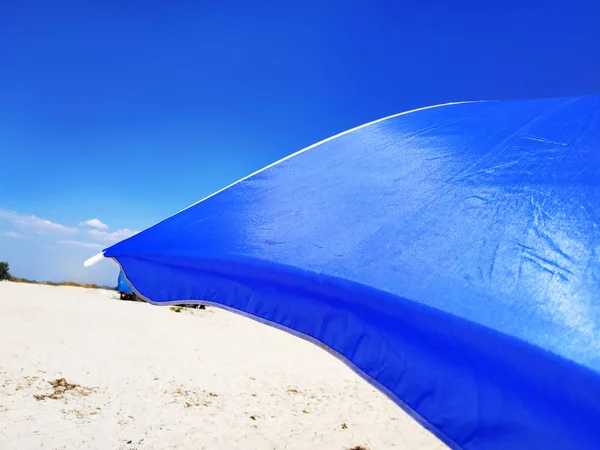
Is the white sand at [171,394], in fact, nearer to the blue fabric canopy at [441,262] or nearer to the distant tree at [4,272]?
the blue fabric canopy at [441,262]

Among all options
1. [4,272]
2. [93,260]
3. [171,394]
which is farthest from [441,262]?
[4,272]

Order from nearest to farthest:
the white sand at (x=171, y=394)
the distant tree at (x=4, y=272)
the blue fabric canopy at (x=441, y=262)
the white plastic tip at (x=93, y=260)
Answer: the blue fabric canopy at (x=441, y=262)
the white plastic tip at (x=93, y=260)
the white sand at (x=171, y=394)
the distant tree at (x=4, y=272)

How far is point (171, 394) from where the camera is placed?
6121 millimetres

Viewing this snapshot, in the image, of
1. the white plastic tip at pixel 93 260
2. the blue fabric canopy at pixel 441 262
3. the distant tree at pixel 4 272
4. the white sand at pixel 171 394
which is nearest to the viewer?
the blue fabric canopy at pixel 441 262

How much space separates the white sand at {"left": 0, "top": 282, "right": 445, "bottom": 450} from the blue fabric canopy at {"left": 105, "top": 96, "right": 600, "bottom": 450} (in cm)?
342

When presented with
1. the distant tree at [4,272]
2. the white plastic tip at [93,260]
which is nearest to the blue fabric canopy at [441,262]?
the white plastic tip at [93,260]

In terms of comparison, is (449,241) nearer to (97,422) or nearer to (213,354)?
(97,422)

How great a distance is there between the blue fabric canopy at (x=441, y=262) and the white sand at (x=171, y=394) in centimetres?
342

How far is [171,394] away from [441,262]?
5725 mm

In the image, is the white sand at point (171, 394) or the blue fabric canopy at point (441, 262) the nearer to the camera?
the blue fabric canopy at point (441, 262)

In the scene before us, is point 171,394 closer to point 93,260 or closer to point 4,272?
point 93,260

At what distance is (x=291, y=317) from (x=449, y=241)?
25.3 inches

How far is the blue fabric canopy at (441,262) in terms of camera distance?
109cm

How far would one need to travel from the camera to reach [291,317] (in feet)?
4.98
